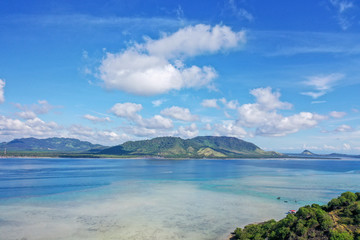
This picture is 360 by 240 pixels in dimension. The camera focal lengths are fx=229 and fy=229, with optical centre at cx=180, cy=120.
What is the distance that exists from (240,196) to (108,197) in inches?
1775

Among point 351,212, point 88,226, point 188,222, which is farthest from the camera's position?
point 188,222

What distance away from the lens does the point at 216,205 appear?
67.2m

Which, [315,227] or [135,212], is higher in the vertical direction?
[315,227]

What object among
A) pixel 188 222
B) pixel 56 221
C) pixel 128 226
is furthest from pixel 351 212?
pixel 56 221

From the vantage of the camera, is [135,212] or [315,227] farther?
[135,212]

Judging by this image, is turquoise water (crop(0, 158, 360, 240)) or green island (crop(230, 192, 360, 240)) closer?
green island (crop(230, 192, 360, 240))

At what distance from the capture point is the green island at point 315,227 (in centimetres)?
3294

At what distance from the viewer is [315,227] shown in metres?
34.8

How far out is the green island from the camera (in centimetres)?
3294

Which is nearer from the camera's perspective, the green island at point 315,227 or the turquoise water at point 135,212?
the green island at point 315,227

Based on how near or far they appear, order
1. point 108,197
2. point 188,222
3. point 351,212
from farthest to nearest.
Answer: point 108,197 < point 188,222 < point 351,212

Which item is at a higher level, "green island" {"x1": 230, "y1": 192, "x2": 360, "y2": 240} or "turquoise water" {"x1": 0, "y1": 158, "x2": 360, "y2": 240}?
"green island" {"x1": 230, "y1": 192, "x2": 360, "y2": 240}

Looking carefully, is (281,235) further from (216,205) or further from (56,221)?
(56,221)

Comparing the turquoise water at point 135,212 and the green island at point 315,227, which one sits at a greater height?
the green island at point 315,227
